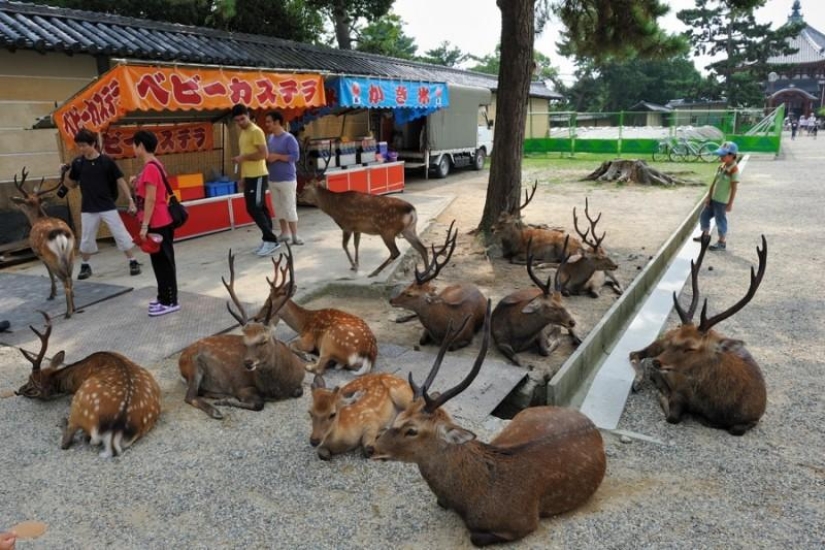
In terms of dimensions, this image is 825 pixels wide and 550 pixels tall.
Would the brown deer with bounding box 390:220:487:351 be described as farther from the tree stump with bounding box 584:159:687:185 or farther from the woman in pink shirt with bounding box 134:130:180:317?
the tree stump with bounding box 584:159:687:185

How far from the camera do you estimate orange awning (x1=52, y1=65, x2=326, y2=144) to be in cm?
671

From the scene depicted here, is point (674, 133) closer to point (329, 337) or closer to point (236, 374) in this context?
point (329, 337)

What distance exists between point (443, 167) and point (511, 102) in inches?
322

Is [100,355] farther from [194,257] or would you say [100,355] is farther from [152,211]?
[194,257]

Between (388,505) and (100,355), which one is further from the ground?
(100,355)

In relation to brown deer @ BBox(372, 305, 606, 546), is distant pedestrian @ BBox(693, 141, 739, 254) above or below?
above

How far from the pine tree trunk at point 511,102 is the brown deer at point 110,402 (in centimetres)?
576

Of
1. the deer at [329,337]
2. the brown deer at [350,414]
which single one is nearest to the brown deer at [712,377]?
the brown deer at [350,414]

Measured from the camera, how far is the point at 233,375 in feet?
13.1

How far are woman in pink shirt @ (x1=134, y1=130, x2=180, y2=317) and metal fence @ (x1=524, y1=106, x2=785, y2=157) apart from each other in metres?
19.4

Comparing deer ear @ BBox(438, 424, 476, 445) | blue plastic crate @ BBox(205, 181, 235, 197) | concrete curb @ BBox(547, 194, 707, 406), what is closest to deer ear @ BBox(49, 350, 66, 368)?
A: deer ear @ BBox(438, 424, 476, 445)

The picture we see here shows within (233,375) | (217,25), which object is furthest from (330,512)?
(217,25)

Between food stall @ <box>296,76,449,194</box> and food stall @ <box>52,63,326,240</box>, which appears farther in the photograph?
food stall @ <box>296,76,449,194</box>

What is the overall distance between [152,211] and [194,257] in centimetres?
241
